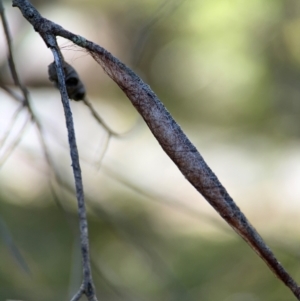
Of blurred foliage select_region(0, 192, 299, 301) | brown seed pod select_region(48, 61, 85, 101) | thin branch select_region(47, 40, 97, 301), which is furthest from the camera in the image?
blurred foliage select_region(0, 192, 299, 301)

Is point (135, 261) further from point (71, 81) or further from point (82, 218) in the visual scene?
point (82, 218)

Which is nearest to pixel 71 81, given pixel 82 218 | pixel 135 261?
pixel 82 218

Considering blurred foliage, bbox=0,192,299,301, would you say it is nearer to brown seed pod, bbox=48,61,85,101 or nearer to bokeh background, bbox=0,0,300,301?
bokeh background, bbox=0,0,300,301

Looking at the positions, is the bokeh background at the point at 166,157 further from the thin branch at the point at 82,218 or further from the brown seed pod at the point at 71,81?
the thin branch at the point at 82,218

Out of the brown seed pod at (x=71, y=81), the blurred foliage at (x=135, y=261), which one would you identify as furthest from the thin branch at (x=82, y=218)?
the blurred foliage at (x=135, y=261)

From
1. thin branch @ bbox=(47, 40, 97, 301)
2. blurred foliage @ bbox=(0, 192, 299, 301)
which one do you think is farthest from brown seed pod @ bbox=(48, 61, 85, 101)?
blurred foliage @ bbox=(0, 192, 299, 301)
